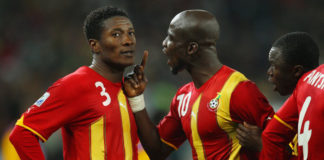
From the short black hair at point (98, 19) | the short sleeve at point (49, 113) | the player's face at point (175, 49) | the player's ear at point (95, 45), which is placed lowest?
the short sleeve at point (49, 113)

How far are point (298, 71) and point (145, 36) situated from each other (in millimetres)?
7494

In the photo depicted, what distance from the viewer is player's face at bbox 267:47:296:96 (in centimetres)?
357

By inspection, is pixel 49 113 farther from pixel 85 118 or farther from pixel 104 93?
pixel 104 93

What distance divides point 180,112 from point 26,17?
790 centimetres

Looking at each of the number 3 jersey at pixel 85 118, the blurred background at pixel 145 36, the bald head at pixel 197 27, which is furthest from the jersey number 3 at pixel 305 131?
the blurred background at pixel 145 36

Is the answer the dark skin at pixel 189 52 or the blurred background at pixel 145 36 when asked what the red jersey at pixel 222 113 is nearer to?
the dark skin at pixel 189 52

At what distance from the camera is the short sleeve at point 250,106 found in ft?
11.9

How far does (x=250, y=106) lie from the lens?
3625mm

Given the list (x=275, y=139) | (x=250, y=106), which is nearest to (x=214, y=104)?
(x=250, y=106)

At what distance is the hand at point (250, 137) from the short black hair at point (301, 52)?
1.81ft

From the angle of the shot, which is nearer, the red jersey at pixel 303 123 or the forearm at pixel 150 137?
the red jersey at pixel 303 123

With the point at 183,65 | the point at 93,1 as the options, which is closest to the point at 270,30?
the point at 93,1

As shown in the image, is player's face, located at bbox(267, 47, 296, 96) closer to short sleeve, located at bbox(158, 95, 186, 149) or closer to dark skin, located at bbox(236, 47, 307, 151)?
dark skin, located at bbox(236, 47, 307, 151)

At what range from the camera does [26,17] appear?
36.5ft
